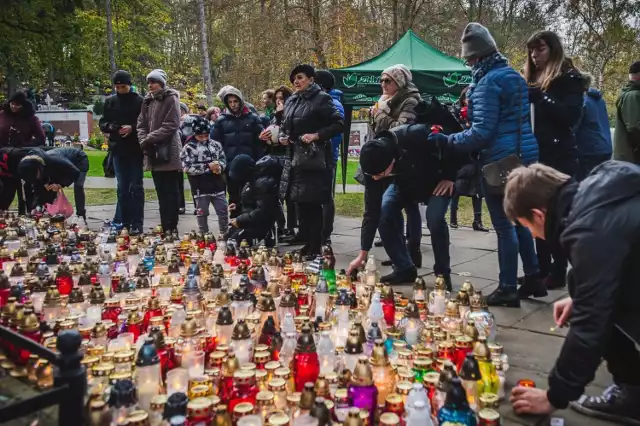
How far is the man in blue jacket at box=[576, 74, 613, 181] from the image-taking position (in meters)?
5.05

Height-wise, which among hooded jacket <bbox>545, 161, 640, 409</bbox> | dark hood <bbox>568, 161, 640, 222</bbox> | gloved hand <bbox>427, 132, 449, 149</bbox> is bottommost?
hooded jacket <bbox>545, 161, 640, 409</bbox>

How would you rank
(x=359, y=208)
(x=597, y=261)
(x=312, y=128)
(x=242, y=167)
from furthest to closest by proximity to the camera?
(x=359, y=208), (x=242, y=167), (x=312, y=128), (x=597, y=261)

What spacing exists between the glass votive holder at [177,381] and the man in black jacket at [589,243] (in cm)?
148

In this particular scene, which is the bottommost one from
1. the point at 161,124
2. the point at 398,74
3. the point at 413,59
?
the point at 161,124

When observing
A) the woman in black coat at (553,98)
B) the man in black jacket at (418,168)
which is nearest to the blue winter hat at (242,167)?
the man in black jacket at (418,168)

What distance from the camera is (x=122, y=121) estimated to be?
267 inches

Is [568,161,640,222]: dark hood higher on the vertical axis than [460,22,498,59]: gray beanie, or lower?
lower

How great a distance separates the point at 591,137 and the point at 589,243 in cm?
361

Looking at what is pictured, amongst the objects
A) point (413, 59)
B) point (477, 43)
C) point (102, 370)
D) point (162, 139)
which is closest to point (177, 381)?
point (102, 370)

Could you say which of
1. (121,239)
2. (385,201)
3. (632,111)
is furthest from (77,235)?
(632,111)

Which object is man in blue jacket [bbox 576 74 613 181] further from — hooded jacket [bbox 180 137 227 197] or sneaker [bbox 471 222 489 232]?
hooded jacket [bbox 180 137 227 197]

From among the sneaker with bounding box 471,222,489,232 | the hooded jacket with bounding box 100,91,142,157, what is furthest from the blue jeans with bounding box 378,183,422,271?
the hooded jacket with bounding box 100,91,142,157

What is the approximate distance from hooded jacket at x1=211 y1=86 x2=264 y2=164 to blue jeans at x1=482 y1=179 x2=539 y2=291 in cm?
366

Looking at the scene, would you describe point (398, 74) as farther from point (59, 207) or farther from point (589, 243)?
point (59, 207)
